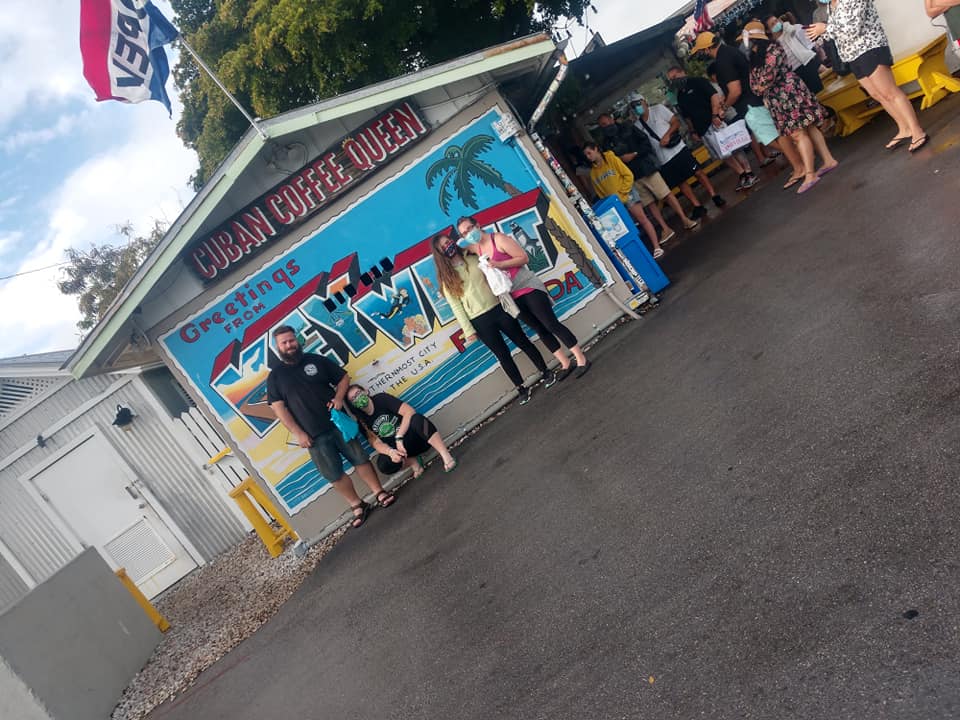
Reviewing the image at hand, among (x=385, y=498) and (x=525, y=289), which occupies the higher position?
(x=525, y=289)

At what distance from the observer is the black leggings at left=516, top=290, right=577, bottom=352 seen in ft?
24.5

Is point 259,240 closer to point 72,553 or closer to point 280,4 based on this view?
Result: point 72,553

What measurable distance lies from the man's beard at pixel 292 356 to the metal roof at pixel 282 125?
153 cm

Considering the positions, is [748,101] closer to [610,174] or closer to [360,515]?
[610,174]

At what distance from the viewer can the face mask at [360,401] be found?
762cm

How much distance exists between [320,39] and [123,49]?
23.5 ft

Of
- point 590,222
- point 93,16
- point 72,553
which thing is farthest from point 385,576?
point 72,553

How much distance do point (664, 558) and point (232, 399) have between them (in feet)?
19.2

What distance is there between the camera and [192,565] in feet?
39.3

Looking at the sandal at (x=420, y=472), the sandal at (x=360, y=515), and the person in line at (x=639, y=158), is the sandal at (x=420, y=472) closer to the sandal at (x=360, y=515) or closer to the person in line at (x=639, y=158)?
the sandal at (x=360, y=515)

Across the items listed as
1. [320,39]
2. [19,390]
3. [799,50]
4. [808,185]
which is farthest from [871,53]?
[19,390]

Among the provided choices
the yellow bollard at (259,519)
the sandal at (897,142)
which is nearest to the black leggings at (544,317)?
the yellow bollard at (259,519)

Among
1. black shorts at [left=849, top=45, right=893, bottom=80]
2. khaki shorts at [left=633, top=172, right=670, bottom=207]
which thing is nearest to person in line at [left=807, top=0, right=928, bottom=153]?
black shorts at [left=849, top=45, right=893, bottom=80]

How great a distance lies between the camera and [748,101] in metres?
10.1
